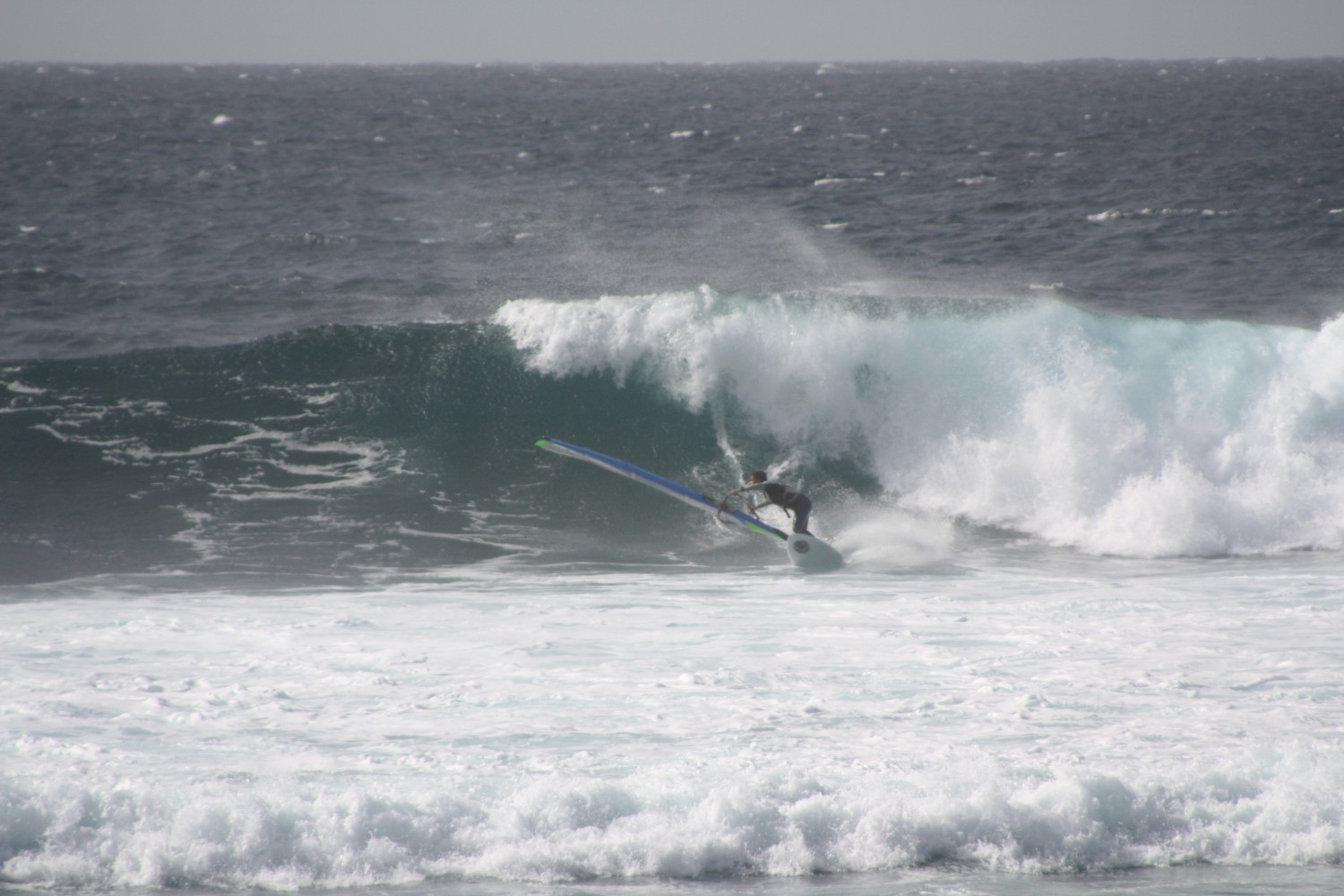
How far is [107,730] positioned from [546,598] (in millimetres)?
3745

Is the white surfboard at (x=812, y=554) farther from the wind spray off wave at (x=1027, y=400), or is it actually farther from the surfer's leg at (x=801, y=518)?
the wind spray off wave at (x=1027, y=400)

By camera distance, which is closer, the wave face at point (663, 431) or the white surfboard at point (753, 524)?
the white surfboard at point (753, 524)

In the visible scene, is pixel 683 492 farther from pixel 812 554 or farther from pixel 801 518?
pixel 812 554

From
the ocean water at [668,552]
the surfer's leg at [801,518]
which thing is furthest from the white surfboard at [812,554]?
the ocean water at [668,552]

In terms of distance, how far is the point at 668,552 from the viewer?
38.5 feet

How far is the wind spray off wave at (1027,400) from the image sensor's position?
12125 millimetres

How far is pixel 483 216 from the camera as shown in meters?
28.2

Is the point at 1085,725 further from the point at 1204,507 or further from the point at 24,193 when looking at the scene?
the point at 24,193

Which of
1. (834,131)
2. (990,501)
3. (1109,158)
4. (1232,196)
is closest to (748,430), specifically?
(990,501)

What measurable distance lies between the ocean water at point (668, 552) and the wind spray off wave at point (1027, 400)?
59 mm

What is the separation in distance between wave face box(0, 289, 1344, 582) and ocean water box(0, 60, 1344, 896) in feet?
0.20

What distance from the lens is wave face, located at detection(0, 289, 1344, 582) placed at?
11.9 meters

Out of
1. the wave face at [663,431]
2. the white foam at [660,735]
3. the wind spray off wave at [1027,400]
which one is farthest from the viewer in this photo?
the wind spray off wave at [1027,400]

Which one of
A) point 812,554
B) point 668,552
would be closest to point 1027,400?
point 812,554
